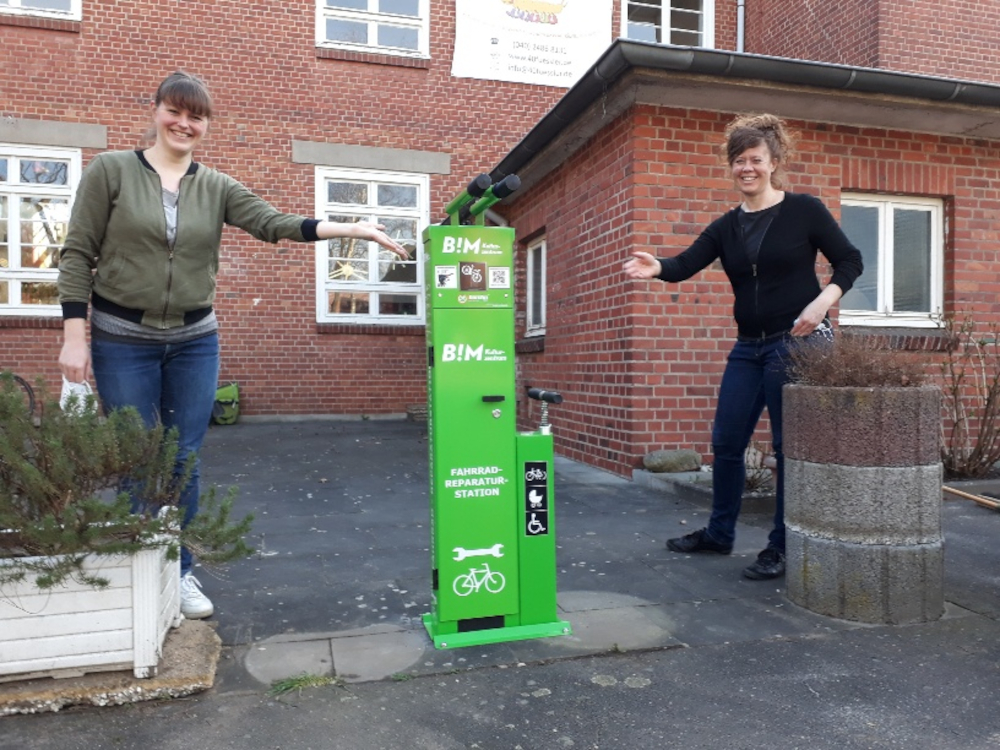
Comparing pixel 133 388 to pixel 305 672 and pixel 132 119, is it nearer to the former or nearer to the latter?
pixel 305 672

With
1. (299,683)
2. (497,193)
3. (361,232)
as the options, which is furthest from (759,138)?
(299,683)

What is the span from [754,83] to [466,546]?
14.0 feet

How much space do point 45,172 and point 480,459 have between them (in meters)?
10.0

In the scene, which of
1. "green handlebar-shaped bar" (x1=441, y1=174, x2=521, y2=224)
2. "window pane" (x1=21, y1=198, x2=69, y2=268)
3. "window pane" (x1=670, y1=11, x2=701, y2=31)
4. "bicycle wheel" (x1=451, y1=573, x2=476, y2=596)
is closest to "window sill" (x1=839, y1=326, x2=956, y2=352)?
"green handlebar-shaped bar" (x1=441, y1=174, x2=521, y2=224)

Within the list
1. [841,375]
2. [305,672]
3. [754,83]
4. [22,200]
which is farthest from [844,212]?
[22,200]

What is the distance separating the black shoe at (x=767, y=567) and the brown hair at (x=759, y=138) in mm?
1849

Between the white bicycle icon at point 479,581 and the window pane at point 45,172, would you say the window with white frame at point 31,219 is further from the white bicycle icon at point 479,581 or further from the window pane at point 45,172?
the white bicycle icon at point 479,581

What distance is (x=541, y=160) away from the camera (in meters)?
7.40

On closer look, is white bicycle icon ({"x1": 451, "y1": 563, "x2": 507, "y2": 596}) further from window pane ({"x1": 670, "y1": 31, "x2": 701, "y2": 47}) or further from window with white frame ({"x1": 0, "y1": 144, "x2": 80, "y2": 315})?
window pane ({"x1": 670, "y1": 31, "x2": 701, "y2": 47})

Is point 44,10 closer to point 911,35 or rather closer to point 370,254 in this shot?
point 370,254

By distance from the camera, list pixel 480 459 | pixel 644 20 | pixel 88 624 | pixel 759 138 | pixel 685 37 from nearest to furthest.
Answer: pixel 88 624 < pixel 480 459 < pixel 759 138 < pixel 644 20 < pixel 685 37

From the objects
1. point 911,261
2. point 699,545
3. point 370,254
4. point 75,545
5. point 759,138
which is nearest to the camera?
point 75,545

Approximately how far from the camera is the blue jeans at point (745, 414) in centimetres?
363

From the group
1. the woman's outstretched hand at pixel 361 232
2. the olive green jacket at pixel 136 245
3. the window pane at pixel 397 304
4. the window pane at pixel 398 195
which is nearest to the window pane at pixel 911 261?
the woman's outstretched hand at pixel 361 232
